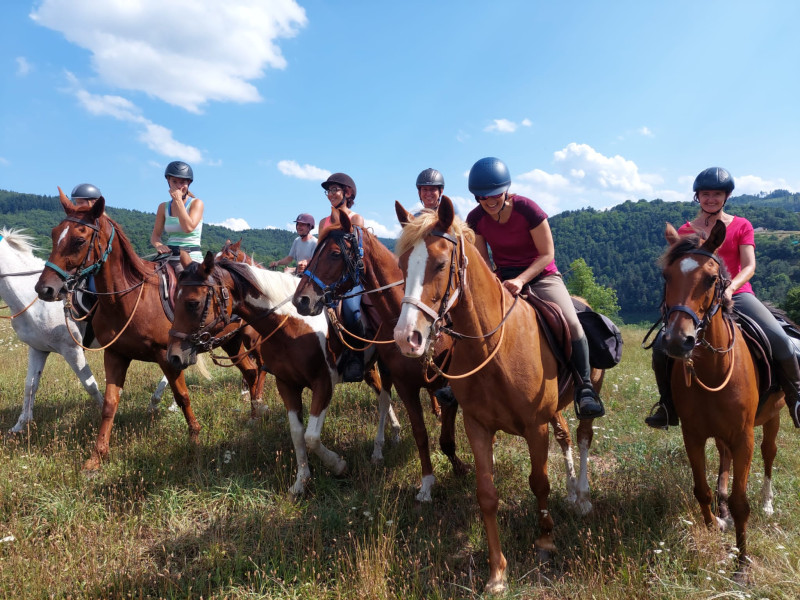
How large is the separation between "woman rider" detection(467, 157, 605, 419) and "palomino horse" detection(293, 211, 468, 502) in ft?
3.25

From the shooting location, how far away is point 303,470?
4.79 meters

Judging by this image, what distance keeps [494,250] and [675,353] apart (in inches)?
68.9

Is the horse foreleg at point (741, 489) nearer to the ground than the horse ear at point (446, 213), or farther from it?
nearer to the ground

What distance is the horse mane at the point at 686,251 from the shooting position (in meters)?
3.29

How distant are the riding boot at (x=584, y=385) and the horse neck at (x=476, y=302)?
0.99 m

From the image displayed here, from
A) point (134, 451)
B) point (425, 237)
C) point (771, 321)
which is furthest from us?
point (134, 451)

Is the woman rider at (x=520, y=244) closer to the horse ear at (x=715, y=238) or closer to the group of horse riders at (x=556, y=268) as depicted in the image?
the group of horse riders at (x=556, y=268)

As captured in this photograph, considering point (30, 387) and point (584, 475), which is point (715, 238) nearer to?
point (584, 475)

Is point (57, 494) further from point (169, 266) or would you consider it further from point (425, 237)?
point (425, 237)

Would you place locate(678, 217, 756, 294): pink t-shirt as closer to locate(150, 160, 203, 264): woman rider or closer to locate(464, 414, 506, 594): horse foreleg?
locate(464, 414, 506, 594): horse foreleg

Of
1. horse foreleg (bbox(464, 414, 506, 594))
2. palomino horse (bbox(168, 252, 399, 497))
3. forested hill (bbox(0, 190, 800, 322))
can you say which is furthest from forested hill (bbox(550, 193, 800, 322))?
horse foreleg (bbox(464, 414, 506, 594))

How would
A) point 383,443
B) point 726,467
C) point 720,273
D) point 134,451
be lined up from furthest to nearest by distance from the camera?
1. point 383,443
2. point 134,451
3. point 726,467
4. point 720,273

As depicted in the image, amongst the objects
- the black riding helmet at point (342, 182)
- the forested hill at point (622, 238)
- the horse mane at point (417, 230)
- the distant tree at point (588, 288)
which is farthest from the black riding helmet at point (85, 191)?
the forested hill at point (622, 238)

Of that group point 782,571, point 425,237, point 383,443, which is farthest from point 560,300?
point 383,443
